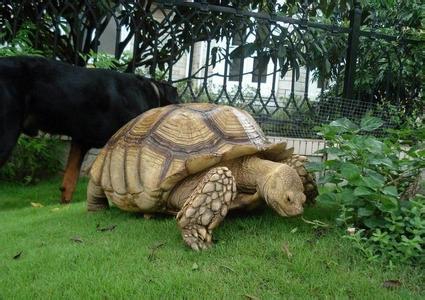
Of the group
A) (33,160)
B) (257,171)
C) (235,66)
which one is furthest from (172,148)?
(235,66)

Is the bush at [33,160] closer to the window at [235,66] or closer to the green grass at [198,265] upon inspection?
the window at [235,66]

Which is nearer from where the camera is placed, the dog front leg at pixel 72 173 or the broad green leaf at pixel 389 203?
the broad green leaf at pixel 389 203

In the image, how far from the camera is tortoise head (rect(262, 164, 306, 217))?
9.73 feet

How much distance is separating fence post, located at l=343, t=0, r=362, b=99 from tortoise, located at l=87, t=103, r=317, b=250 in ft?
10.6

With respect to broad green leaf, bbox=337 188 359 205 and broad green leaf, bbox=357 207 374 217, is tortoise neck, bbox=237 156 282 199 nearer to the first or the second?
broad green leaf, bbox=337 188 359 205

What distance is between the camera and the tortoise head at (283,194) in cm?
297

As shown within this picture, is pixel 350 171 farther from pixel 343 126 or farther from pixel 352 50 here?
pixel 352 50

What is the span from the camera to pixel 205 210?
9.32 ft

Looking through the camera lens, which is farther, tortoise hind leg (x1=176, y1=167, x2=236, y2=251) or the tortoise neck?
the tortoise neck

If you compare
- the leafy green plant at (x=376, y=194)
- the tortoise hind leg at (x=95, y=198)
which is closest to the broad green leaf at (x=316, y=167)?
the leafy green plant at (x=376, y=194)

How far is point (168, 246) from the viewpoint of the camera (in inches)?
117

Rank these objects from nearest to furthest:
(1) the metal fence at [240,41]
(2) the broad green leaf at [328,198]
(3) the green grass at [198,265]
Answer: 1. (3) the green grass at [198,265]
2. (2) the broad green leaf at [328,198]
3. (1) the metal fence at [240,41]

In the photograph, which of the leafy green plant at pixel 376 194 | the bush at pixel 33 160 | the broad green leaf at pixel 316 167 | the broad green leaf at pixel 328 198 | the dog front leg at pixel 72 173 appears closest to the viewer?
the leafy green plant at pixel 376 194

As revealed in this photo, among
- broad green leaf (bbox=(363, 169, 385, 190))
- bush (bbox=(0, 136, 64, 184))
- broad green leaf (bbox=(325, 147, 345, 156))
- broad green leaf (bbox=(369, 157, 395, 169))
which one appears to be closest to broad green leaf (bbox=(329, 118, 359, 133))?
broad green leaf (bbox=(325, 147, 345, 156))
